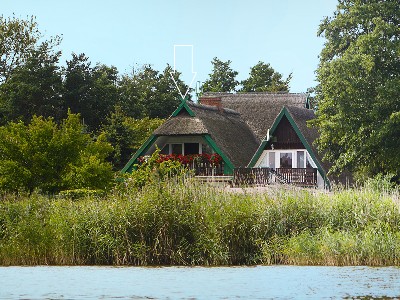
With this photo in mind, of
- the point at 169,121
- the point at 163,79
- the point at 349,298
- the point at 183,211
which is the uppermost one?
the point at 163,79

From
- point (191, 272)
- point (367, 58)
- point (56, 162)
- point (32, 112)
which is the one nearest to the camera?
point (191, 272)

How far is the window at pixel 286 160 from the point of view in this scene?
4984 centimetres

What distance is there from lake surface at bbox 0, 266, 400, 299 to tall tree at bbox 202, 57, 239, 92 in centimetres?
5621

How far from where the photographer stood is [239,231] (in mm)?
26328

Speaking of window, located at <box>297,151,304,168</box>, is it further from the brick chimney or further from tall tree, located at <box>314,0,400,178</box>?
the brick chimney

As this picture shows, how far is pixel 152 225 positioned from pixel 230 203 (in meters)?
2.26

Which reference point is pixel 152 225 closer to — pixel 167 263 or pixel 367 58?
pixel 167 263

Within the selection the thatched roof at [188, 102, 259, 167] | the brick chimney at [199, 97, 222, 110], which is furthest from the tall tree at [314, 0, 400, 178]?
the brick chimney at [199, 97, 222, 110]

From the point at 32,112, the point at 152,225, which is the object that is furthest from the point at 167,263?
the point at 32,112

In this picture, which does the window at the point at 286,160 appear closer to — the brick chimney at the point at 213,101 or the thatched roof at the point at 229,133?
the thatched roof at the point at 229,133

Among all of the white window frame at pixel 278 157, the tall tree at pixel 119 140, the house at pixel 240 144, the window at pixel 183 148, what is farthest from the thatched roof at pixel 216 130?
the tall tree at pixel 119 140

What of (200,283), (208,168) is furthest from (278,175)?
(200,283)

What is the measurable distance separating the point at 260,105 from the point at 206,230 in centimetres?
3414

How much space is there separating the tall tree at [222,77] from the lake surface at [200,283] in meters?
56.2
